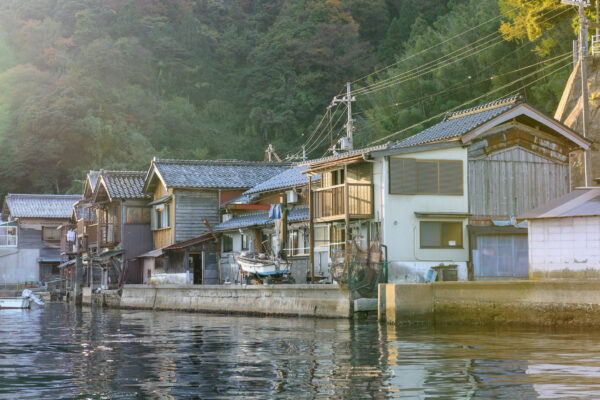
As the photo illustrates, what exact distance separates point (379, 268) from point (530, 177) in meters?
9.34

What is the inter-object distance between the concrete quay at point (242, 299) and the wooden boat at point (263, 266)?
1.46m

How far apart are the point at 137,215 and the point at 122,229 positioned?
1.50 metres

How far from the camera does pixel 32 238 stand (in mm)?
73375

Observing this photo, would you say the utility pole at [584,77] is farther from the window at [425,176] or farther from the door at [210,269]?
the door at [210,269]

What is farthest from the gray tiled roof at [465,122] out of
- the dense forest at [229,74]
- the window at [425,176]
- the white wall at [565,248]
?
the dense forest at [229,74]

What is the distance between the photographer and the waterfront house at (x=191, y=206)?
4778 cm

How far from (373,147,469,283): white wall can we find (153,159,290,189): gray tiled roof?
1841 cm

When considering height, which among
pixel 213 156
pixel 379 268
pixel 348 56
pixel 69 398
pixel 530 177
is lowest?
pixel 69 398

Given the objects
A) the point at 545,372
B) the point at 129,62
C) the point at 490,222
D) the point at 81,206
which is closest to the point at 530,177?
the point at 490,222

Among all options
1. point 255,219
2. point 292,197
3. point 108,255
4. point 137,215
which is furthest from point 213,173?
point 292,197

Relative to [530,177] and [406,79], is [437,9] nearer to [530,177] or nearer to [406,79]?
[406,79]

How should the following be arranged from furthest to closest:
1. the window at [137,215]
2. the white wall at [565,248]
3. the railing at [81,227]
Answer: the railing at [81,227] → the window at [137,215] → the white wall at [565,248]

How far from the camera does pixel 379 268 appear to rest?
102 feet

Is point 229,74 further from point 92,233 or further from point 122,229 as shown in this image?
point 122,229
